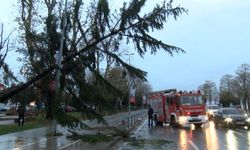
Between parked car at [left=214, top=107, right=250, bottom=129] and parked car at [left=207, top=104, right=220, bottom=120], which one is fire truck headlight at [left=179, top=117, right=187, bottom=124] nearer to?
parked car at [left=214, top=107, right=250, bottom=129]

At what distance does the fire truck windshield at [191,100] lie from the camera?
4238 cm

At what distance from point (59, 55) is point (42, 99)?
1.31 meters

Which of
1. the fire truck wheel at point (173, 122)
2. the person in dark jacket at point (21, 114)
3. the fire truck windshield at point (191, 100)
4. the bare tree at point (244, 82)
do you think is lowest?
the fire truck wheel at point (173, 122)

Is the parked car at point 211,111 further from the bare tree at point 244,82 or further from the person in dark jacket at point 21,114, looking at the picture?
the bare tree at point 244,82

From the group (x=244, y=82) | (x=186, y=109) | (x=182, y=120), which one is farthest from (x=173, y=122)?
(x=244, y=82)

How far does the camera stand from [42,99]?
12.2 meters

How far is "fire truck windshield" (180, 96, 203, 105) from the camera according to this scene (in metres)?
42.4

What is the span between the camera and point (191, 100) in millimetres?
42562

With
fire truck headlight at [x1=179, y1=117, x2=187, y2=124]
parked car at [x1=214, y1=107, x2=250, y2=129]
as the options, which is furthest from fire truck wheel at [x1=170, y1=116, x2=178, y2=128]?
parked car at [x1=214, y1=107, x2=250, y2=129]

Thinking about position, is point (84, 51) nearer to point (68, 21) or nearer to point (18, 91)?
point (68, 21)

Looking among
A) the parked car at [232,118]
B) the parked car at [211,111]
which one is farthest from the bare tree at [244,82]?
the parked car at [232,118]

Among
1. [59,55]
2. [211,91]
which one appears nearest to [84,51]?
[59,55]

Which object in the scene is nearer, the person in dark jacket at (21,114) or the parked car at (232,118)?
the person in dark jacket at (21,114)

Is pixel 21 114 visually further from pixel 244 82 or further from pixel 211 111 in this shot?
pixel 244 82
